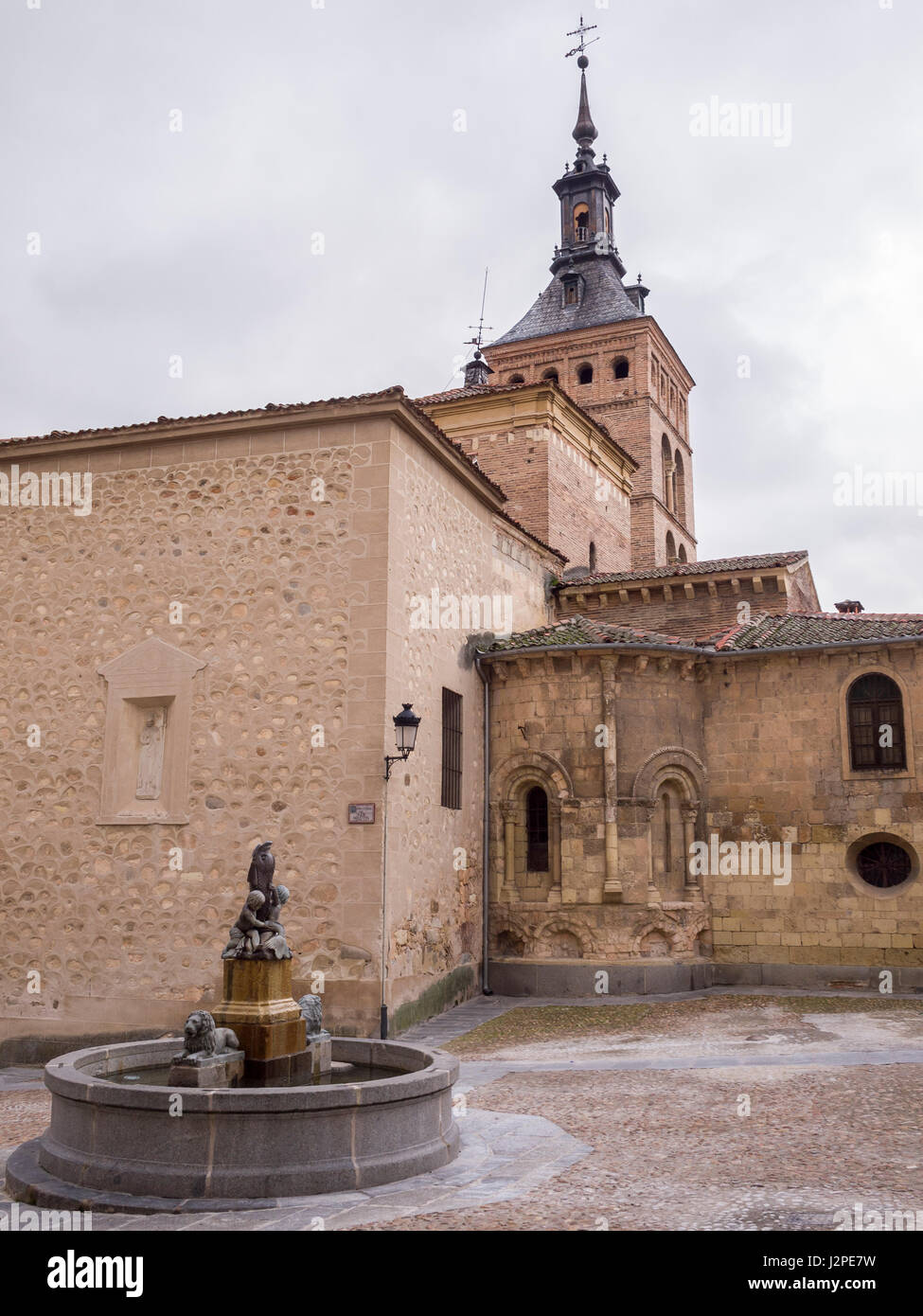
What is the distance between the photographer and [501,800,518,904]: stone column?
16141mm

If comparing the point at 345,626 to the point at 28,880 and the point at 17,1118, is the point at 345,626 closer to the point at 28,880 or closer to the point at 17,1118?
the point at 28,880

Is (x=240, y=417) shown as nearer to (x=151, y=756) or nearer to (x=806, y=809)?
(x=151, y=756)

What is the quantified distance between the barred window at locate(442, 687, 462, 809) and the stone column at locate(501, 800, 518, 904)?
1163 millimetres

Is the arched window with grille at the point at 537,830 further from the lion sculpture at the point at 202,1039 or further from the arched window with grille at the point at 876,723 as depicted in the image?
the lion sculpture at the point at 202,1039

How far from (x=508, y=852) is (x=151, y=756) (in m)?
5.62

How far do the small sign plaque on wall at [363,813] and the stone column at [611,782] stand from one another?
4.46 m

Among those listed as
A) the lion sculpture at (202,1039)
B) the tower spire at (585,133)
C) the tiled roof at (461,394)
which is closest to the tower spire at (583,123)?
the tower spire at (585,133)

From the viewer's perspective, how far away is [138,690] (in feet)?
45.4

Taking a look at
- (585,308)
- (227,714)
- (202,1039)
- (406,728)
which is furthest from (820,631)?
(585,308)

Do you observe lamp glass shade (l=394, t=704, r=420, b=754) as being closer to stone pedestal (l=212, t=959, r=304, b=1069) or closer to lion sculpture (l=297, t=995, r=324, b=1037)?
lion sculpture (l=297, t=995, r=324, b=1037)
